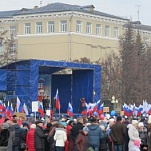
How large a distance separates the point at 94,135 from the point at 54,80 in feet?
99.0

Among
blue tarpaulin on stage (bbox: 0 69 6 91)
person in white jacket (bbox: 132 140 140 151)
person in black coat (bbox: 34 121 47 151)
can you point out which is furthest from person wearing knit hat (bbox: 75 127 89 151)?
blue tarpaulin on stage (bbox: 0 69 6 91)

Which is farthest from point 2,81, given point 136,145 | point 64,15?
point 64,15

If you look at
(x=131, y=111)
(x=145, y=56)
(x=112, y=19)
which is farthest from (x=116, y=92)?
(x=131, y=111)

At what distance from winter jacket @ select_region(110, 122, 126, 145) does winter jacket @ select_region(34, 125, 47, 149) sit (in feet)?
7.65

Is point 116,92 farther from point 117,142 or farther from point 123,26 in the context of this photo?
point 117,142

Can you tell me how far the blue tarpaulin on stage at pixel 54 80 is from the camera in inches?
1694

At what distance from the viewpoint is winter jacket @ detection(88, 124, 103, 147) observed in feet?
70.9

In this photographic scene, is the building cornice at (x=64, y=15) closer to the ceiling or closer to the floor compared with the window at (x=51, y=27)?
closer to the ceiling

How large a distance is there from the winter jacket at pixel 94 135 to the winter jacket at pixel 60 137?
2.96 ft

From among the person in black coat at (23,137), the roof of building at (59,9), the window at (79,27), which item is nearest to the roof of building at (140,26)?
the roof of building at (59,9)

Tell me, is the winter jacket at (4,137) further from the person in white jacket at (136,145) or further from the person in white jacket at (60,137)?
the person in white jacket at (136,145)

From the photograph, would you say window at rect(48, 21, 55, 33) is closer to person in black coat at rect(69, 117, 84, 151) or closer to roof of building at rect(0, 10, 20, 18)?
roof of building at rect(0, 10, 20, 18)

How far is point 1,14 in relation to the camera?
9500 cm

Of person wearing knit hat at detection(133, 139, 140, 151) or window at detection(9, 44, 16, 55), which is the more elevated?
window at detection(9, 44, 16, 55)
